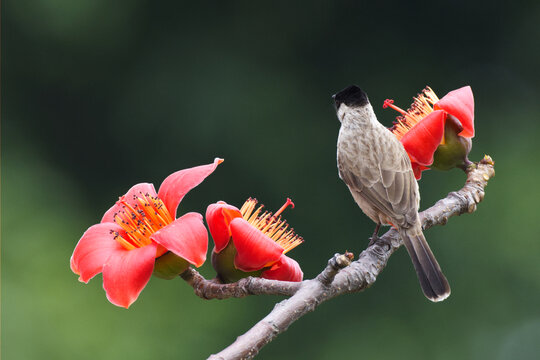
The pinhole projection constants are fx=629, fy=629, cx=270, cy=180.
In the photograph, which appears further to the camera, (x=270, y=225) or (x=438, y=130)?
(x=438, y=130)

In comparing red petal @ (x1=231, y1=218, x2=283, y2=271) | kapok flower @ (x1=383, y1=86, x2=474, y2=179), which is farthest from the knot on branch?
kapok flower @ (x1=383, y1=86, x2=474, y2=179)

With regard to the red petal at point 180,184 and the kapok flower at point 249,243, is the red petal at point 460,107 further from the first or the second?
the red petal at point 180,184

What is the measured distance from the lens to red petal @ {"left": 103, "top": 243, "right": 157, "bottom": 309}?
0.90m

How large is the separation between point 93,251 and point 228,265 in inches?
8.9

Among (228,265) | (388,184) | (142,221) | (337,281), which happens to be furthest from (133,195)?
(388,184)

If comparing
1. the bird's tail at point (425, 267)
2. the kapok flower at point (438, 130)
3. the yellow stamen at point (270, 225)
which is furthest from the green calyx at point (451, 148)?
the yellow stamen at point (270, 225)

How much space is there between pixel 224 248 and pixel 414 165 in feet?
1.86

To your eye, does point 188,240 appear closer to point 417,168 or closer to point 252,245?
point 252,245

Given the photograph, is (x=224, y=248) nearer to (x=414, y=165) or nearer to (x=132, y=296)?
(x=132, y=296)

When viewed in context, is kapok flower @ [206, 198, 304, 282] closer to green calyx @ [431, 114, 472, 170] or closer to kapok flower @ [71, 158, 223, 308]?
kapok flower @ [71, 158, 223, 308]

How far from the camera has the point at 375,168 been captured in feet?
5.23

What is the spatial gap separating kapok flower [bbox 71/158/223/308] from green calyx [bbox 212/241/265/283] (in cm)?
7

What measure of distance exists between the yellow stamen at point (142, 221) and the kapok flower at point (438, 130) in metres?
0.57

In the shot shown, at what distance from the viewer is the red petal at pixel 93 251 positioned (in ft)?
3.18
